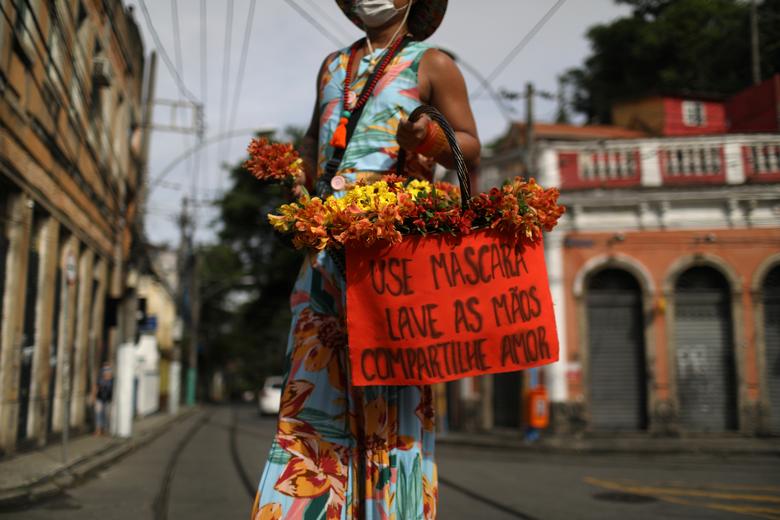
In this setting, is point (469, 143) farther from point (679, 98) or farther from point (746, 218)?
point (679, 98)

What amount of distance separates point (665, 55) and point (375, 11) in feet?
109

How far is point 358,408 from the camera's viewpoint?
2.34 metres

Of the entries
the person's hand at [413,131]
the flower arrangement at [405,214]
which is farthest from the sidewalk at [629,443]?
the person's hand at [413,131]

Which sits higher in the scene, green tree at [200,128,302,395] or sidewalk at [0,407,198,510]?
green tree at [200,128,302,395]

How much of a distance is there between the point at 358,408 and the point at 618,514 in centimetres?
402

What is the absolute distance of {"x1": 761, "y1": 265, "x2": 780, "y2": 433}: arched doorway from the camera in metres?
17.3

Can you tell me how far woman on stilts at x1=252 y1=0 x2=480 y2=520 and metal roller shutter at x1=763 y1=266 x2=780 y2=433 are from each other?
17.5 meters

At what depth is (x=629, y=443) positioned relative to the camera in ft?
52.2

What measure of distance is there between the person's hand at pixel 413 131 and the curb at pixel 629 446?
1322 cm

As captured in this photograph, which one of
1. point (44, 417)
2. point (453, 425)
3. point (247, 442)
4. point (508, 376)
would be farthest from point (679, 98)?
point (44, 417)

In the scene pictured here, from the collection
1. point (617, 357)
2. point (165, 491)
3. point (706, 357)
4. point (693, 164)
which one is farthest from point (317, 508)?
point (693, 164)

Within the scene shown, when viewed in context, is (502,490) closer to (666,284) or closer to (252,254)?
(666,284)

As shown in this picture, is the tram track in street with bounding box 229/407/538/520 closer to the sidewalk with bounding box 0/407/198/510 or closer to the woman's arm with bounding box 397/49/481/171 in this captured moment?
the sidewalk with bounding box 0/407/198/510

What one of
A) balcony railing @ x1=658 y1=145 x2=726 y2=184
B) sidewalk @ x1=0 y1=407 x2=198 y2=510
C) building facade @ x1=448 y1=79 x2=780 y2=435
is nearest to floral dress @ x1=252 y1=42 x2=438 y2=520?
sidewalk @ x1=0 y1=407 x2=198 y2=510
